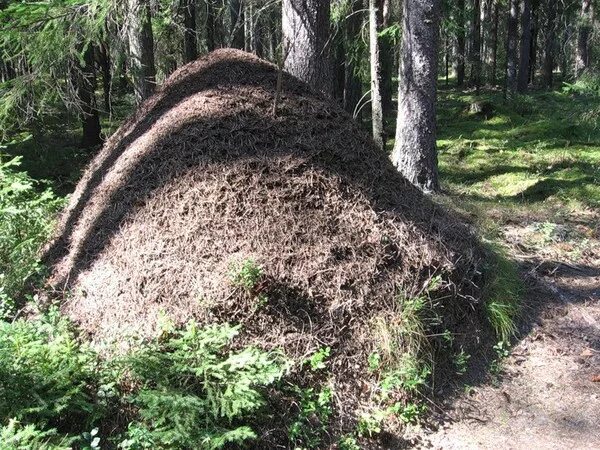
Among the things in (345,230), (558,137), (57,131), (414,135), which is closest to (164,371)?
(345,230)

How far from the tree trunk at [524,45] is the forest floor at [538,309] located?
1125 centimetres

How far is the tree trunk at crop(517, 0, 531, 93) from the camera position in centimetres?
2067

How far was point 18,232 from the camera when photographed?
5.42 meters

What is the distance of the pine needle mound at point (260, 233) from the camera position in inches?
159

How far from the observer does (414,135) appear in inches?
307

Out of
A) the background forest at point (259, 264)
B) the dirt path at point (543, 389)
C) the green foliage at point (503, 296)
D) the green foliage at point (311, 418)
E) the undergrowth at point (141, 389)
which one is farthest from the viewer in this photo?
the green foliage at point (503, 296)

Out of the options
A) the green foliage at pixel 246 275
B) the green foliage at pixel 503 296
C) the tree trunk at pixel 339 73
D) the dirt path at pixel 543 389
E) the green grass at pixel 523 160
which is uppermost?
the tree trunk at pixel 339 73

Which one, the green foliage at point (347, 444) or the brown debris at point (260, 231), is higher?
the brown debris at point (260, 231)

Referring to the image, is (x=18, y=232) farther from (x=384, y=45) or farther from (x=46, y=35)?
(x=384, y=45)

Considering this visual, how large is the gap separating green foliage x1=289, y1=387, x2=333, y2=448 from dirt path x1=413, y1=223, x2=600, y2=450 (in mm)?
755

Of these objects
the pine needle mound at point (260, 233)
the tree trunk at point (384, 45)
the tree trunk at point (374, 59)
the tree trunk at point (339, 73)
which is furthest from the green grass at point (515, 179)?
the tree trunk at point (339, 73)

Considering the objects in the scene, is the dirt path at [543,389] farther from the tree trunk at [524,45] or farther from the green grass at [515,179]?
the tree trunk at [524,45]

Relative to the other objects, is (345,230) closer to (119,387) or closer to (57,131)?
(119,387)

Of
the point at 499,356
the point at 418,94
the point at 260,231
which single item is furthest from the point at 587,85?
the point at 260,231
